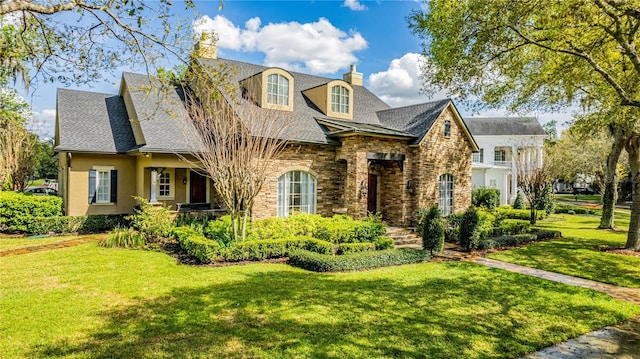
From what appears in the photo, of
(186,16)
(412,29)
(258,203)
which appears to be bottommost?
(258,203)

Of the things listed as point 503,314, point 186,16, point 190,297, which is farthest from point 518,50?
point 190,297

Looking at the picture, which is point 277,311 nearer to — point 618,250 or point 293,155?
point 293,155

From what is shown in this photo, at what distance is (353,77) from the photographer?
24.0 metres

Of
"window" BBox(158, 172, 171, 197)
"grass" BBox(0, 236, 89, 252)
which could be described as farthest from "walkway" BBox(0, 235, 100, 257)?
"window" BBox(158, 172, 171, 197)

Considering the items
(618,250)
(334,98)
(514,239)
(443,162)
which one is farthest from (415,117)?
(618,250)

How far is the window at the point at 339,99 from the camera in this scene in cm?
1862

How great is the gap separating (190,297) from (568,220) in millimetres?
26176

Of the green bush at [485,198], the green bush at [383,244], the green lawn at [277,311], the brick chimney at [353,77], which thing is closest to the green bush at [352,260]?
the green lawn at [277,311]

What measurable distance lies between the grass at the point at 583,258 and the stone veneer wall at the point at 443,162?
15.1 ft

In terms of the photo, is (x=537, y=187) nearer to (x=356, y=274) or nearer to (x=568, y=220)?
(x=568, y=220)

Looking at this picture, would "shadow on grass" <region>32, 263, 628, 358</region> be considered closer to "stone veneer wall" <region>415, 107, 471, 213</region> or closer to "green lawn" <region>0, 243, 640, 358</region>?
"green lawn" <region>0, 243, 640, 358</region>

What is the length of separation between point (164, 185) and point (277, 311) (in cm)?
1296

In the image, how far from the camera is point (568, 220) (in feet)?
81.9

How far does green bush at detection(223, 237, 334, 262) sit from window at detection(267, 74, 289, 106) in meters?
7.40
